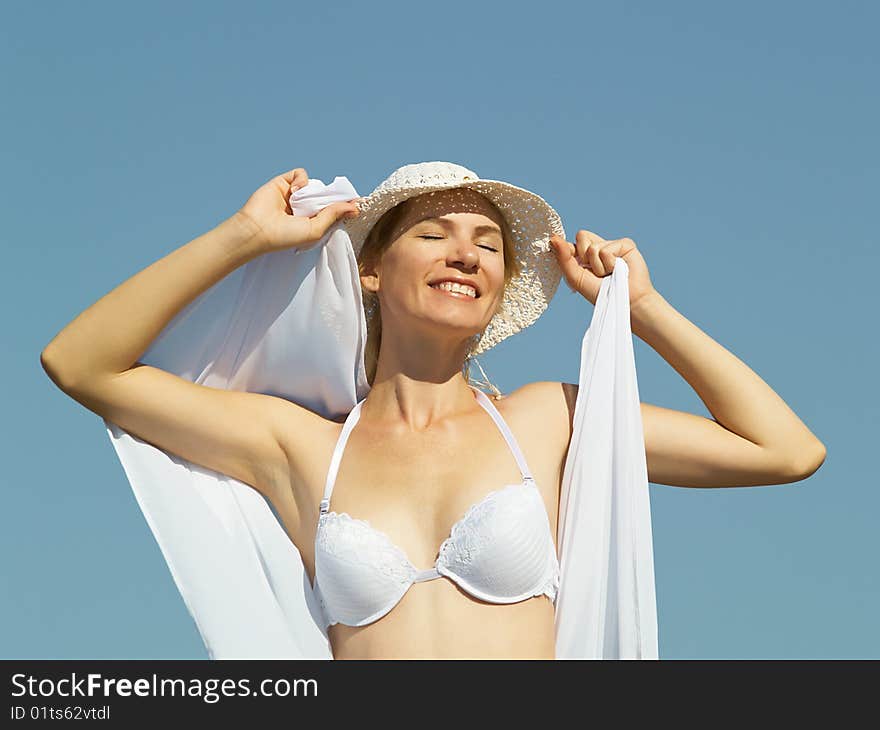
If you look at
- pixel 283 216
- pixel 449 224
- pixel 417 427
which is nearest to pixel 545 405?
pixel 417 427

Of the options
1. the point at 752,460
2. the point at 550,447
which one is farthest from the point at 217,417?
the point at 752,460

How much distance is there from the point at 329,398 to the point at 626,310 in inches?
46.9

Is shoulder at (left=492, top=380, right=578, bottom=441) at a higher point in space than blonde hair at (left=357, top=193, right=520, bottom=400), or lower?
lower

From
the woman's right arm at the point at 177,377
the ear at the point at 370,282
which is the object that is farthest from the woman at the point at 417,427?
the ear at the point at 370,282

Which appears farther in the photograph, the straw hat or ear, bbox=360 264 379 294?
ear, bbox=360 264 379 294

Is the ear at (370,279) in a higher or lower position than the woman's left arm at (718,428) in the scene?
higher

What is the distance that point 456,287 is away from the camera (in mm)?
4723

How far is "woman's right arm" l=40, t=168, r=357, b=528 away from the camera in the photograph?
15.2 ft

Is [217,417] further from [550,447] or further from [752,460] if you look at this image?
[752,460]

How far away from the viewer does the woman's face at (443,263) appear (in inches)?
185

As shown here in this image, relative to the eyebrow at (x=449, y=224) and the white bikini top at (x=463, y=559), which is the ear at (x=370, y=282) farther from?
the white bikini top at (x=463, y=559)

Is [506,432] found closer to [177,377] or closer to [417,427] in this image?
[417,427]

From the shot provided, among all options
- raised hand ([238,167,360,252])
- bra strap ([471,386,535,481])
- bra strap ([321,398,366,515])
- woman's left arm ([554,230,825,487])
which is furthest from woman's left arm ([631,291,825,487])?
raised hand ([238,167,360,252])

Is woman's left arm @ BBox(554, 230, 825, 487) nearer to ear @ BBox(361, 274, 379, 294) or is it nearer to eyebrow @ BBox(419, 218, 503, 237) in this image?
eyebrow @ BBox(419, 218, 503, 237)
